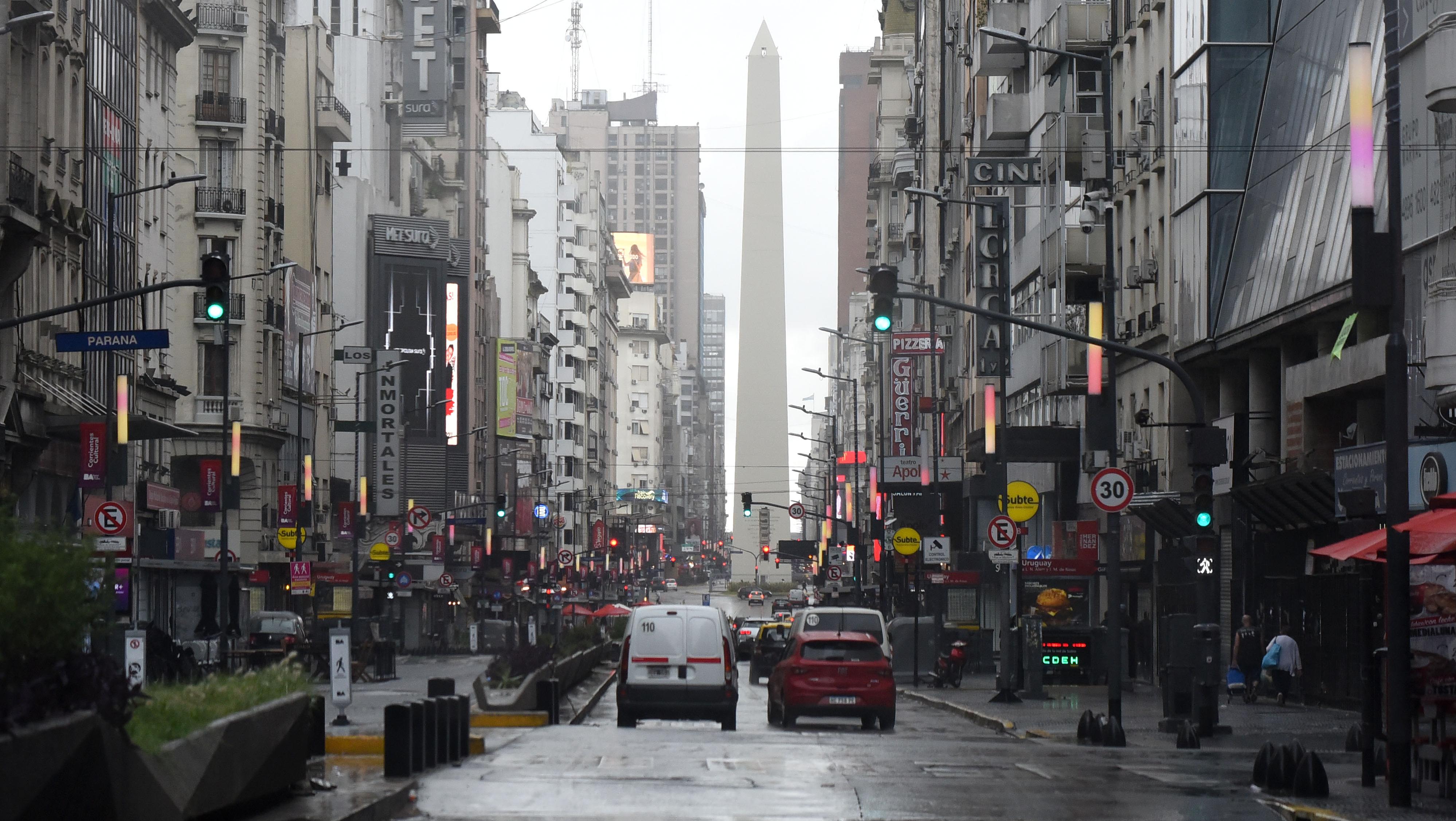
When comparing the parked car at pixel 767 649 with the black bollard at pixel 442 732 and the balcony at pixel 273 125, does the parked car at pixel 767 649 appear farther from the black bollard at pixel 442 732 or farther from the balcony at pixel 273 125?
the balcony at pixel 273 125

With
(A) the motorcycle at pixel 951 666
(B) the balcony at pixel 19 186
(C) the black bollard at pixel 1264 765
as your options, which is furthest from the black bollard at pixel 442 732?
(B) the balcony at pixel 19 186

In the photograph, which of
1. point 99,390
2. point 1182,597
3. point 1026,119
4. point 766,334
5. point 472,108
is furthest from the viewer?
point 766,334

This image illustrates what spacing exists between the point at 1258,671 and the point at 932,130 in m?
63.9

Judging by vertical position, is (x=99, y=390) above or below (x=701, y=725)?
above

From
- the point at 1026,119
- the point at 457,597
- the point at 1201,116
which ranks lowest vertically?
the point at 457,597

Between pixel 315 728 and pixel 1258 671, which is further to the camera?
pixel 1258 671

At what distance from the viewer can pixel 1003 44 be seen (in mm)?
63531

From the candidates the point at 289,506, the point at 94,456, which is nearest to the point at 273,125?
the point at 289,506

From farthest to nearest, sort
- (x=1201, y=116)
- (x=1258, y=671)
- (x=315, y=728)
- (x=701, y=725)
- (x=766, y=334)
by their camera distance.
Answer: (x=766, y=334)
(x=1201, y=116)
(x=1258, y=671)
(x=701, y=725)
(x=315, y=728)

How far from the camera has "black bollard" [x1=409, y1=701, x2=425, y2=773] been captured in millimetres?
18234

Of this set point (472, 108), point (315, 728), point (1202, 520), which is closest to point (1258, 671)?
point (1202, 520)

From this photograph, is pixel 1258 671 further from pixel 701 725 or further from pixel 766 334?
pixel 766 334

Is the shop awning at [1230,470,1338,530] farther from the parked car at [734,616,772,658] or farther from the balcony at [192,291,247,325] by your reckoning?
the balcony at [192,291,247,325]

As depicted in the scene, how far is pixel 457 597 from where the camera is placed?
105812 millimetres
